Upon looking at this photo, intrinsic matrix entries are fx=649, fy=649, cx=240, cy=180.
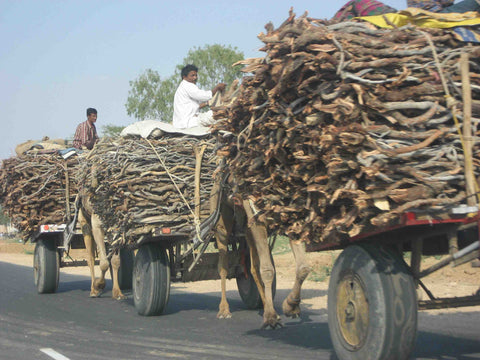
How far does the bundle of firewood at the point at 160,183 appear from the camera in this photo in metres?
8.54

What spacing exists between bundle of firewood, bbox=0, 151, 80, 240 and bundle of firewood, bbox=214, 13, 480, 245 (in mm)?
7965

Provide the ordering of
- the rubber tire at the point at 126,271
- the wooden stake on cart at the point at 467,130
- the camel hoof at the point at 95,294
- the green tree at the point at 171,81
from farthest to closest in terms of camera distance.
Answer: the green tree at the point at 171,81 → the rubber tire at the point at 126,271 → the camel hoof at the point at 95,294 → the wooden stake on cart at the point at 467,130

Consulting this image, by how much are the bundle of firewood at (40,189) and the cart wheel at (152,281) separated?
357cm

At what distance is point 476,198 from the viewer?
4070 mm

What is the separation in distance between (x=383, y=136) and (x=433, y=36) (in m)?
0.92

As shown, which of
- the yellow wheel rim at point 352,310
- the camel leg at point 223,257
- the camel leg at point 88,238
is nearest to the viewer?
the yellow wheel rim at point 352,310

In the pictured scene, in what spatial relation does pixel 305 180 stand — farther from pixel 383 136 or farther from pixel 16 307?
pixel 16 307

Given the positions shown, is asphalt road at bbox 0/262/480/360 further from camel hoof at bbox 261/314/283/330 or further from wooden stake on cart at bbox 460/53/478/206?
wooden stake on cart at bbox 460/53/478/206

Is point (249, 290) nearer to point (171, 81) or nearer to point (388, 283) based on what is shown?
point (388, 283)

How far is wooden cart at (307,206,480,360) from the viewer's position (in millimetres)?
4227

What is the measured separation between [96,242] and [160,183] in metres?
3.32

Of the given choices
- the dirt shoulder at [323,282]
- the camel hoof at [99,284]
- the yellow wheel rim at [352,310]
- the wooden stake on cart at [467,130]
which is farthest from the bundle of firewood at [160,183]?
the wooden stake on cart at [467,130]

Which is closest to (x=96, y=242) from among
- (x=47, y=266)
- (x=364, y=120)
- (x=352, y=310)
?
(x=47, y=266)

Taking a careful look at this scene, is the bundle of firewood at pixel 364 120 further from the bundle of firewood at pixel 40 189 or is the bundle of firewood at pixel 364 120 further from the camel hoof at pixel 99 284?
the bundle of firewood at pixel 40 189
